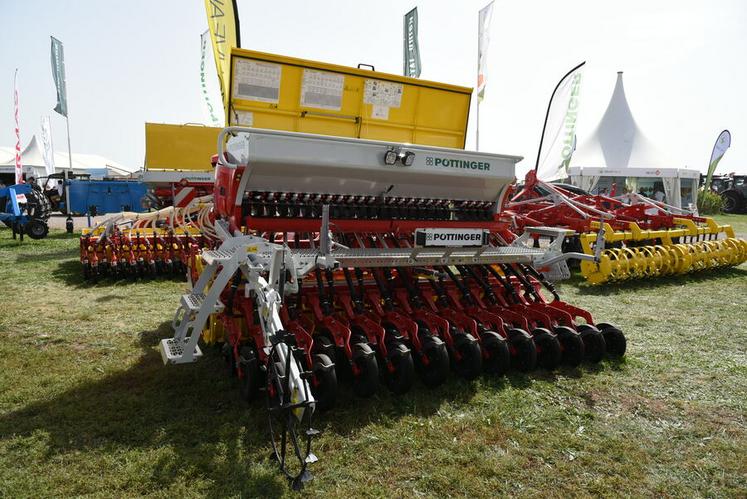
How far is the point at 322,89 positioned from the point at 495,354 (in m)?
3.07

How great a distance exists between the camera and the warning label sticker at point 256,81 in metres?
4.84

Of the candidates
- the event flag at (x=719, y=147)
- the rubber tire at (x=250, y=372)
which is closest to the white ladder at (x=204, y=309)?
the rubber tire at (x=250, y=372)

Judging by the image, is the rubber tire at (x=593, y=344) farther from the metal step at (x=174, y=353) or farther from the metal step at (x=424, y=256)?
the metal step at (x=174, y=353)

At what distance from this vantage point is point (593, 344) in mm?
4551

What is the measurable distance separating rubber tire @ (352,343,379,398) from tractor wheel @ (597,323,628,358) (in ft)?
7.81

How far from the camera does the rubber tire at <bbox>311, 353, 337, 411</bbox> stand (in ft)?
11.3

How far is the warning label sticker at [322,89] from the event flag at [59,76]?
15867 millimetres

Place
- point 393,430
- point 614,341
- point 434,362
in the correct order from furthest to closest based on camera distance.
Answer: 1. point 614,341
2. point 434,362
3. point 393,430

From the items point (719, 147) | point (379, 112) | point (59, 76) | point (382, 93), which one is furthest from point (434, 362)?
point (719, 147)

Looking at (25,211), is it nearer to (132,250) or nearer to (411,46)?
(132,250)

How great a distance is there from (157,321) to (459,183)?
3936mm

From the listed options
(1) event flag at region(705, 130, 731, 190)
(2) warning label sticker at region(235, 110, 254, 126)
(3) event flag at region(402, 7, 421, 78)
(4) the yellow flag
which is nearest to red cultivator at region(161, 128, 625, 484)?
(2) warning label sticker at region(235, 110, 254, 126)

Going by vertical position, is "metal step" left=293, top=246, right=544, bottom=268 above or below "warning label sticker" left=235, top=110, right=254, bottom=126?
below

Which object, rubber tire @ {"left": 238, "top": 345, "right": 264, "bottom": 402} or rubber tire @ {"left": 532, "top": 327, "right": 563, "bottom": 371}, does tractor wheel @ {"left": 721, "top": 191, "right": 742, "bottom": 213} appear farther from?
rubber tire @ {"left": 238, "top": 345, "right": 264, "bottom": 402}
